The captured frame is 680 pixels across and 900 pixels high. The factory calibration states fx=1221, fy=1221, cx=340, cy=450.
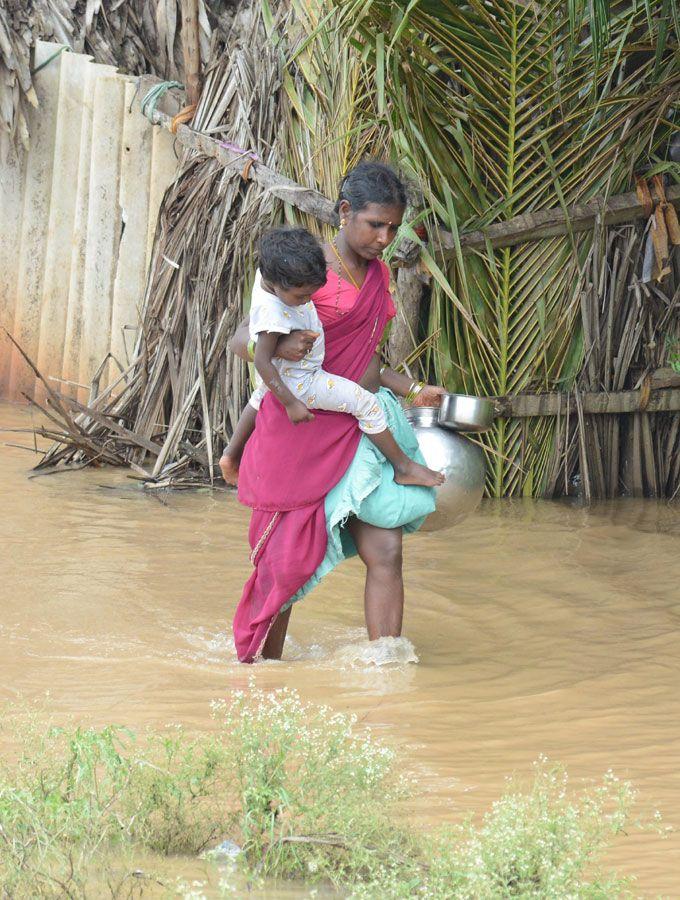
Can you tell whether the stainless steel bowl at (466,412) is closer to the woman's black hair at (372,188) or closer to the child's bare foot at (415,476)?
the child's bare foot at (415,476)

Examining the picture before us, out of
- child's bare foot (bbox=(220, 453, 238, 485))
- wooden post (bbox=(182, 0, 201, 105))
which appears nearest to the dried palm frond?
wooden post (bbox=(182, 0, 201, 105))

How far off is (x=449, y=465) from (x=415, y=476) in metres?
0.18

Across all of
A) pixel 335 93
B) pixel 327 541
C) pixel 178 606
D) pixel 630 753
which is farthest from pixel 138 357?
pixel 630 753

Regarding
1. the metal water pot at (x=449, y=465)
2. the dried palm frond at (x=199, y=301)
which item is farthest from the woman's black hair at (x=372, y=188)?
the dried palm frond at (x=199, y=301)

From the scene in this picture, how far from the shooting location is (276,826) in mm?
2107

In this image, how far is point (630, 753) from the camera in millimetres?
2688

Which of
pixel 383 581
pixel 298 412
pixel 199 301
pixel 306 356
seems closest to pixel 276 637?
pixel 383 581

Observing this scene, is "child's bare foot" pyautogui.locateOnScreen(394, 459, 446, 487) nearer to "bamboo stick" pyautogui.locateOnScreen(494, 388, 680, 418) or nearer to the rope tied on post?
"bamboo stick" pyautogui.locateOnScreen(494, 388, 680, 418)

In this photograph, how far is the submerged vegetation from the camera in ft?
6.06

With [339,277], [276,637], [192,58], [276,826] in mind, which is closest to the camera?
[276,826]

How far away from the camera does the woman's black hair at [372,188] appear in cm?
325

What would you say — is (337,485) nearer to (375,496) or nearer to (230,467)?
(375,496)

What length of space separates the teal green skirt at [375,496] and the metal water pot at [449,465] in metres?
0.09

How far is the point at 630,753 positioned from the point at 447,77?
3783mm
